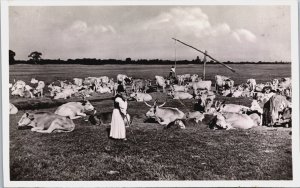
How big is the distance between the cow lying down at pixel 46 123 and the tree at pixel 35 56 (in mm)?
777

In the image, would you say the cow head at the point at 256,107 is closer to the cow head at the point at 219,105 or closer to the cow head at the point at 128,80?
the cow head at the point at 219,105

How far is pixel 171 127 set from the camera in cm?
548

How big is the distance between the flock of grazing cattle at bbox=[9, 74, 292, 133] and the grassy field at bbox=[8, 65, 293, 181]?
0.09 metres

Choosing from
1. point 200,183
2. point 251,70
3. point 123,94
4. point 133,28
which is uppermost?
point 133,28

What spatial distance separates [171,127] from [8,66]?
2.47m

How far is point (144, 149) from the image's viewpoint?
5406mm

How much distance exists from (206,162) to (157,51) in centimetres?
171

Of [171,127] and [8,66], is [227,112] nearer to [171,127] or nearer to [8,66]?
[171,127]

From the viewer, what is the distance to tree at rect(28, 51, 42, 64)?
5438 mm

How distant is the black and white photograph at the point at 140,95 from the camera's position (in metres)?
5.34

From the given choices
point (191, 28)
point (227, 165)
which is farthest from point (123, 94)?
point (227, 165)

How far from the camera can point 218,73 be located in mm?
5531

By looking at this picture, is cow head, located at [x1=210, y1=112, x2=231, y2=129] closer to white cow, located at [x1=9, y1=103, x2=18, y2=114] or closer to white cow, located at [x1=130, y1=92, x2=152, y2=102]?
white cow, located at [x1=130, y1=92, x2=152, y2=102]

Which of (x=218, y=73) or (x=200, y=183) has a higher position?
(x=218, y=73)
